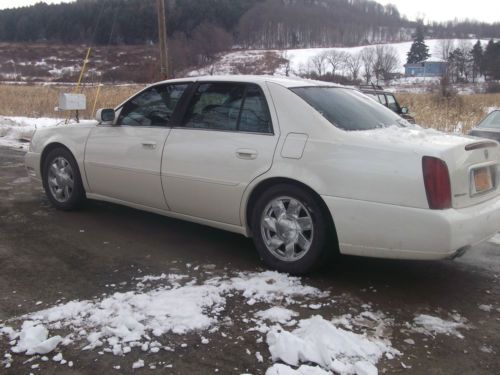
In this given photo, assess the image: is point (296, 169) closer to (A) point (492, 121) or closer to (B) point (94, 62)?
(A) point (492, 121)

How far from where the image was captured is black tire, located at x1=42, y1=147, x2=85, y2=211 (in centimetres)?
552

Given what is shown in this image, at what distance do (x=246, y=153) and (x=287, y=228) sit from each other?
0.68 metres

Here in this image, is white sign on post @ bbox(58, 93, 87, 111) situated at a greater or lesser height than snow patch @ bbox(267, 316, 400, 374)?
greater

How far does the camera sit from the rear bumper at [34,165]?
5926mm

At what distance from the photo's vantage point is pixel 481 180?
3668 millimetres

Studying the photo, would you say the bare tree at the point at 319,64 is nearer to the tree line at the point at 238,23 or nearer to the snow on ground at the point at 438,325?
the tree line at the point at 238,23

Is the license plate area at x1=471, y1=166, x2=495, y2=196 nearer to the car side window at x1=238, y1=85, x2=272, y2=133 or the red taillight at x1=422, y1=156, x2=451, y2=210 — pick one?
the red taillight at x1=422, y1=156, x2=451, y2=210

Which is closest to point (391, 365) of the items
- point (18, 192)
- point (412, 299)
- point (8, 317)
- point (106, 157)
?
point (412, 299)

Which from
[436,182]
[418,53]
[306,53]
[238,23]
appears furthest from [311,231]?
[418,53]

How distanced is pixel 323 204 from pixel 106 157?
2454 millimetres

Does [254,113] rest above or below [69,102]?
below

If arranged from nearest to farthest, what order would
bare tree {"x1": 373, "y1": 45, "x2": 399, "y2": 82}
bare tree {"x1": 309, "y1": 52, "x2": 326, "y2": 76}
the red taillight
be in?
1. the red taillight
2. bare tree {"x1": 309, "y1": 52, "x2": 326, "y2": 76}
3. bare tree {"x1": 373, "y1": 45, "x2": 399, "y2": 82}

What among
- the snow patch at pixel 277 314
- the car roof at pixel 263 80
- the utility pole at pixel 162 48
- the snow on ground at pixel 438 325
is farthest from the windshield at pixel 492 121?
the utility pole at pixel 162 48

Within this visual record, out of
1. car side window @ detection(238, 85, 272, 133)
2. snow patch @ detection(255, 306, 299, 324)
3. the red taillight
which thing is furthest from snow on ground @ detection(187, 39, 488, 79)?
snow patch @ detection(255, 306, 299, 324)
